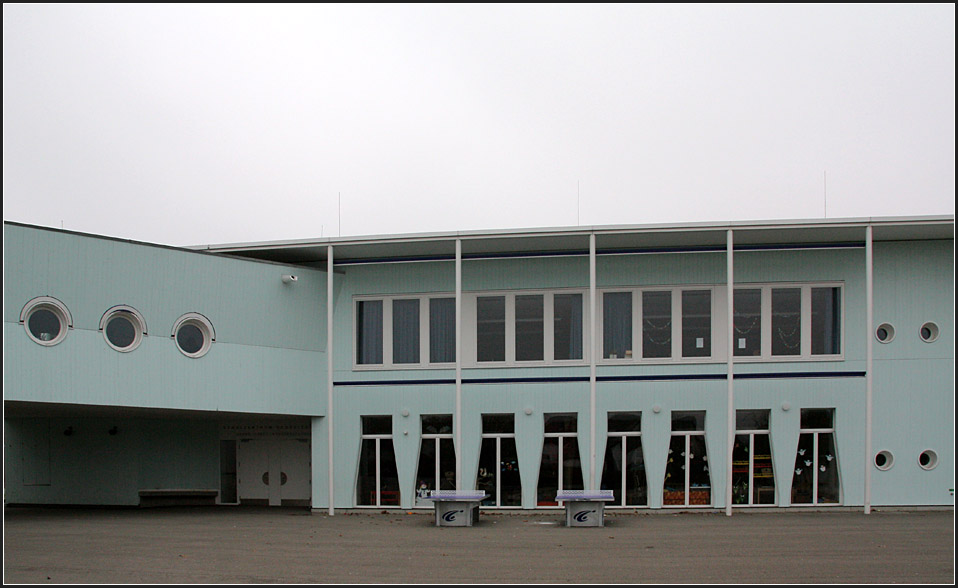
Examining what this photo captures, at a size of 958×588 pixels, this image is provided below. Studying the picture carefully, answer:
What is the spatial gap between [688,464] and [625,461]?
4.42ft

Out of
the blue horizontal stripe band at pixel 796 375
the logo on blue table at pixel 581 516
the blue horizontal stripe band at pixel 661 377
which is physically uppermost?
the blue horizontal stripe band at pixel 796 375

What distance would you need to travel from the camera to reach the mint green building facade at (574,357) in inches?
819

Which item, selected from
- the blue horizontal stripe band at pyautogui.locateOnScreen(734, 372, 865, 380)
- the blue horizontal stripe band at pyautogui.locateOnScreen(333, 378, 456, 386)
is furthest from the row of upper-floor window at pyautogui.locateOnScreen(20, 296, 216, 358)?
the blue horizontal stripe band at pyautogui.locateOnScreen(734, 372, 865, 380)

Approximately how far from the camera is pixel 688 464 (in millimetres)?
21734

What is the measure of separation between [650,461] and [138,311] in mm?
11055

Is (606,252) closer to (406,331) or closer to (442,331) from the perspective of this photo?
(442,331)

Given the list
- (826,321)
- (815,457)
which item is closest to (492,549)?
(815,457)

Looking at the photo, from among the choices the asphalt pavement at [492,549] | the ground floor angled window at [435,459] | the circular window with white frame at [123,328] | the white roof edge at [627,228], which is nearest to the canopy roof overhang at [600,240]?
the white roof edge at [627,228]

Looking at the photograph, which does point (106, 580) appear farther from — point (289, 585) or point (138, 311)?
point (138, 311)

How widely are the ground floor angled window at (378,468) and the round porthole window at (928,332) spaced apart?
1166cm

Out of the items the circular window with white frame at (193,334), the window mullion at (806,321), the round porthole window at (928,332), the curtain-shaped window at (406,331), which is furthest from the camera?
the curtain-shaped window at (406,331)

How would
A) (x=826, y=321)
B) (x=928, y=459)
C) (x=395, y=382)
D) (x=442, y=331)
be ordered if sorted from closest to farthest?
(x=928, y=459)
(x=826, y=321)
(x=395, y=382)
(x=442, y=331)

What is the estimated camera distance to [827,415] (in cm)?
2150

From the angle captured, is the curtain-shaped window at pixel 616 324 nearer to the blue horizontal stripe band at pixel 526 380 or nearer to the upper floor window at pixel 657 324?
the upper floor window at pixel 657 324
